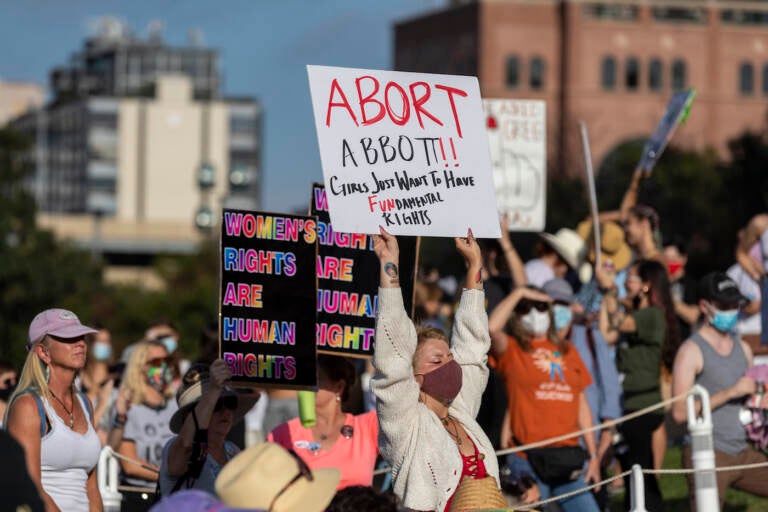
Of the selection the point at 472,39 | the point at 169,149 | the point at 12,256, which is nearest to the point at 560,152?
the point at 12,256

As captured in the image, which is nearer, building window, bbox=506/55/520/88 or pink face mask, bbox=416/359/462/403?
pink face mask, bbox=416/359/462/403

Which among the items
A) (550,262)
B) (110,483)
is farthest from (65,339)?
(550,262)

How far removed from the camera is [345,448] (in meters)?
8.31

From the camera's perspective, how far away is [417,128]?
7.85 meters

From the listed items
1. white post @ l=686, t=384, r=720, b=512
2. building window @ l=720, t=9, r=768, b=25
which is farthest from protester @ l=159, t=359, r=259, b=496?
building window @ l=720, t=9, r=768, b=25

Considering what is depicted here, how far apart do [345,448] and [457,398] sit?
29.3 inches

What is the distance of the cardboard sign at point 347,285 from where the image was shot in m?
9.15

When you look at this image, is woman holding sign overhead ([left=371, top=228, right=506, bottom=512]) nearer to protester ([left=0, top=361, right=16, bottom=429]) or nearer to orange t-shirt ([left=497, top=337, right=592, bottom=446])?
orange t-shirt ([left=497, top=337, right=592, bottom=446])

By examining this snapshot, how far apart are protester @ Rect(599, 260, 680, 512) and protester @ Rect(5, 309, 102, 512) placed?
4410 millimetres

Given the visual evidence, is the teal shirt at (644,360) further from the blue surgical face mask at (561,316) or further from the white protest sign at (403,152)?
the white protest sign at (403,152)

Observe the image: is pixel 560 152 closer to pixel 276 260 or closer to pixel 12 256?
pixel 12 256

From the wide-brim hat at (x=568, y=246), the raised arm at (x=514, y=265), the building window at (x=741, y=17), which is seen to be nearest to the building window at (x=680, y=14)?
the building window at (x=741, y=17)

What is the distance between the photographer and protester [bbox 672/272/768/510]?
10.1m

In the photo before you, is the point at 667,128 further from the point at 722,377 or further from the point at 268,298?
the point at 268,298
